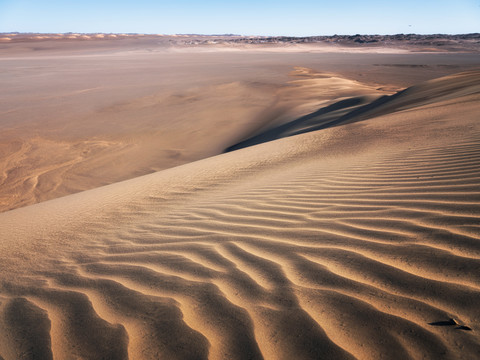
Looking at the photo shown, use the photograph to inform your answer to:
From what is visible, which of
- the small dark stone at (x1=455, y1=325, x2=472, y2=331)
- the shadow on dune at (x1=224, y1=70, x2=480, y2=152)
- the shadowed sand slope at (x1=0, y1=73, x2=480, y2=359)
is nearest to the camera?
the small dark stone at (x1=455, y1=325, x2=472, y2=331)

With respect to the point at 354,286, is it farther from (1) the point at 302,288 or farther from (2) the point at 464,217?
(2) the point at 464,217

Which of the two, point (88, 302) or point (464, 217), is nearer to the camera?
point (88, 302)

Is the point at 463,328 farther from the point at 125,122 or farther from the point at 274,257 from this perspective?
the point at 125,122

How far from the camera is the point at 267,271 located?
2160 mm

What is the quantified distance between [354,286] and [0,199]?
750cm

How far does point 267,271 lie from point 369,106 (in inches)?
372

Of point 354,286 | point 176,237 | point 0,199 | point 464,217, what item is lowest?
point 0,199

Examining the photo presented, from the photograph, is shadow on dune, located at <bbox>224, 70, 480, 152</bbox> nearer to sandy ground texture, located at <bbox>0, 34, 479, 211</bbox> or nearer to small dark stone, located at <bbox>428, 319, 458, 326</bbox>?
sandy ground texture, located at <bbox>0, 34, 479, 211</bbox>

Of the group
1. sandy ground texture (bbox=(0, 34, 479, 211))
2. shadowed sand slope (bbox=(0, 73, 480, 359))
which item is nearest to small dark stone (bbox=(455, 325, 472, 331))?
shadowed sand slope (bbox=(0, 73, 480, 359))

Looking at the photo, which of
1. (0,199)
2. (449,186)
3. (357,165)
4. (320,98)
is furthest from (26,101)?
(449,186)

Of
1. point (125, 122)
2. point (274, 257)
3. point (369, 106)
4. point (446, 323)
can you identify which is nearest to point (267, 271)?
point (274, 257)

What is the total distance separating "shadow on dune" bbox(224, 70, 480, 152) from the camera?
8601 millimetres

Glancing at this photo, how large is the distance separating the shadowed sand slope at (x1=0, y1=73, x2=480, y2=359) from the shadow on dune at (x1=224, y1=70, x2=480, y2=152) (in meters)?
4.70

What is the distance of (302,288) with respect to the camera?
193 centimetres
